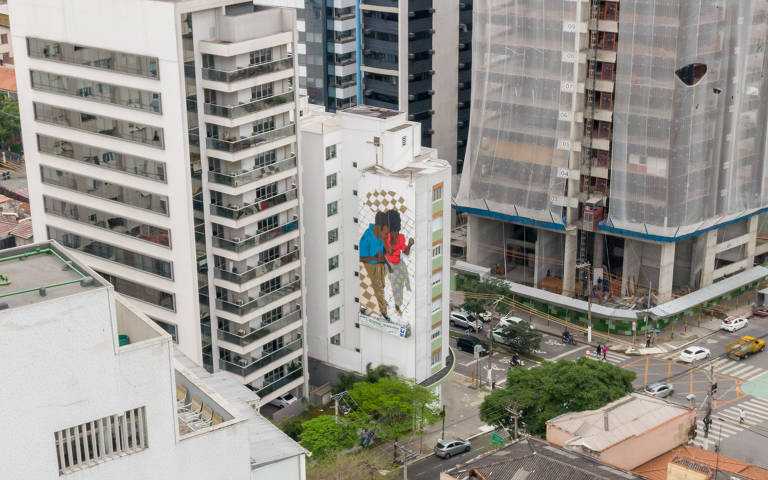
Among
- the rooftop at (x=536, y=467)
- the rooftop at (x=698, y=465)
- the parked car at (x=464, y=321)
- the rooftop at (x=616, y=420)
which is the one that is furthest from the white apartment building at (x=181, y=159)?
the rooftop at (x=698, y=465)

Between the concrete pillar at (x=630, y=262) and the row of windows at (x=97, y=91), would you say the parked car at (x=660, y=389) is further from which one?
the row of windows at (x=97, y=91)

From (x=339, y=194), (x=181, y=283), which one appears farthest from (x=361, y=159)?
(x=181, y=283)

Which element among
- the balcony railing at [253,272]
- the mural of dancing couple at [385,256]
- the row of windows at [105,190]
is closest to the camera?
the row of windows at [105,190]

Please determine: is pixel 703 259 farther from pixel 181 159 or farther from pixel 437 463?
pixel 181 159

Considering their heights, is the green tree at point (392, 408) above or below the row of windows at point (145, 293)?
below

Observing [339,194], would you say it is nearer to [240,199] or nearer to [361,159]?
[361,159]

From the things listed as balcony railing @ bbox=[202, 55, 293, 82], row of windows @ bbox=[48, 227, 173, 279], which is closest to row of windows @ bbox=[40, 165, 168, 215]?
row of windows @ bbox=[48, 227, 173, 279]

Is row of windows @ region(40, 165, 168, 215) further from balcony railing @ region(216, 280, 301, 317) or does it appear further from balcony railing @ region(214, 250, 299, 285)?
balcony railing @ region(216, 280, 301, 317)
